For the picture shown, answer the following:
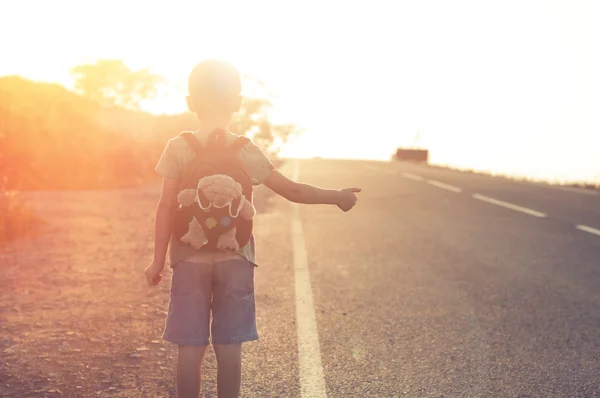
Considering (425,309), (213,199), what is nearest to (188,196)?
(213,199)

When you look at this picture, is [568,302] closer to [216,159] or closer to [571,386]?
[571,386]

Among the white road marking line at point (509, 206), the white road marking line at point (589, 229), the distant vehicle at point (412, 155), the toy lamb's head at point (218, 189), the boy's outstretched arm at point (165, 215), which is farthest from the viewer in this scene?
the distant vehicle at point (412, 155)

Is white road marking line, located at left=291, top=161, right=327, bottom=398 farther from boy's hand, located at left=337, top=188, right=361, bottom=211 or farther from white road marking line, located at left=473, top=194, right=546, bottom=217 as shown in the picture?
white road marking line, located at left=473, top=194, right=546, bottom=217

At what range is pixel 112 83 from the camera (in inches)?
3108

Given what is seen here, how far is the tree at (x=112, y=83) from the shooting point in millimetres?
77875

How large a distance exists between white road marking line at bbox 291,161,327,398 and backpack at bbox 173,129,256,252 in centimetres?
122

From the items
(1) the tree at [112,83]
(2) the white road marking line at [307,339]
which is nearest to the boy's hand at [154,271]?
(2) the white road marking line at [307,339]

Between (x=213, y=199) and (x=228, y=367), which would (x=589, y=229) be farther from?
(x=213, y=199)

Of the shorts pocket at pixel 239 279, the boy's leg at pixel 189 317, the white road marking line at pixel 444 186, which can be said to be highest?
the shorts pocket at pixel 239 279

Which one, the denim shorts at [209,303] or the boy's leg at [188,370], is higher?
the denim shorts at [209,303]

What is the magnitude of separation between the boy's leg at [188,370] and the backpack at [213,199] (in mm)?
456

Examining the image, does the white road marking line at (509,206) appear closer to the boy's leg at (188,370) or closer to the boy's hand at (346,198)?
the boy's hand at (346,198)

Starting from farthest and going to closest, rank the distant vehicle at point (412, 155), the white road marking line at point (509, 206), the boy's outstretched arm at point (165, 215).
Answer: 1. the distant vehicle at point (412, 155)
2. the white road marking line at point (509, 206)
3. the boy's outstretched arm at point (165, 215)

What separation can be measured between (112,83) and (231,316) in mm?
80498
